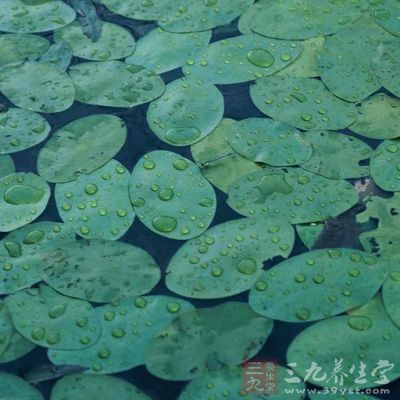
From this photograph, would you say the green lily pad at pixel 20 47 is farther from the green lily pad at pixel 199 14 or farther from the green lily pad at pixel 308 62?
the green lily pad at pixel 308 62

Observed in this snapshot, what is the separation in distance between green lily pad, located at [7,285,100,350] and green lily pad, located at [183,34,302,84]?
621mm

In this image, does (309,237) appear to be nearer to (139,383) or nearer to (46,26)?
(139,383)

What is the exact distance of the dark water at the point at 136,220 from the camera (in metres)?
0.99

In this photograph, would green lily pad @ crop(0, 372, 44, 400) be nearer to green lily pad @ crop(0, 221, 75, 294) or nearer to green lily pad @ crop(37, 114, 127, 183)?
green lily pad @ crop(0, 221, 75, 294)

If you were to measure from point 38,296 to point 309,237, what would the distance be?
1.71 ft

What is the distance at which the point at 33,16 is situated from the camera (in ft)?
4.96

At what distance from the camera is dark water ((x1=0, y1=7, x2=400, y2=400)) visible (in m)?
0.99

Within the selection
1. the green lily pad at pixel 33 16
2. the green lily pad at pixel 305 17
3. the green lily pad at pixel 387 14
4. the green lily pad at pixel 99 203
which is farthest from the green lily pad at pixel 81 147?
the green lily pad at pixel 387 14

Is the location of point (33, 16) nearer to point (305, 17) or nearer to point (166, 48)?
point (166, 48)

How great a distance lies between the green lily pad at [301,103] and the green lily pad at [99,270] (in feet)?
1.50

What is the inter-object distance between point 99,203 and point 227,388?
0.45m

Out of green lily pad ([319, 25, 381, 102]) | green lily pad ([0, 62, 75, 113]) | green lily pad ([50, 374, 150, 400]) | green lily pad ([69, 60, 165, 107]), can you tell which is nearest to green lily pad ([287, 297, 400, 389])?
green lily pad ([50, 374, 150, 400])

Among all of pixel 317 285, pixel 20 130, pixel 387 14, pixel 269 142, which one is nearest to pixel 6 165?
pixel 20 130

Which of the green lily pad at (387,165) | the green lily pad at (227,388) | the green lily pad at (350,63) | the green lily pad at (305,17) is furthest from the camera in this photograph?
the green lily pad at (305,17)
